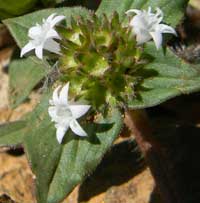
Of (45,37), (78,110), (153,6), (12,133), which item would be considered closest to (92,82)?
(78,110)

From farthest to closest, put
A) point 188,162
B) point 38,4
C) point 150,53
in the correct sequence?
point 38,4, point 188,162, point 150,53

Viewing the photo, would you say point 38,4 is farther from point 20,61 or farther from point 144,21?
point 144,21

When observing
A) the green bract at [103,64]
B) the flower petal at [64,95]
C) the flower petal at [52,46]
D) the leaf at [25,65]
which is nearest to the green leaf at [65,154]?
the green bract at [103,64]

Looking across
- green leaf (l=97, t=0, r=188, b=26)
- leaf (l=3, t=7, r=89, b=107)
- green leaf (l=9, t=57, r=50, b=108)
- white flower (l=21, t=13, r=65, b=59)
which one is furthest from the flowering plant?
green leaf (l=9, t=57, r=50, b=108)

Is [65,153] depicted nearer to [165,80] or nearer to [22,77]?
[165,80]

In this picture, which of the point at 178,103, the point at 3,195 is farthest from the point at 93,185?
the point at 178,103

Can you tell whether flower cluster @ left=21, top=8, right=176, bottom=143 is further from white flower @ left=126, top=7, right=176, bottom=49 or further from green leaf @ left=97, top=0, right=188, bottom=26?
green leaf @ left=97, top=0, right=188, bottom=26

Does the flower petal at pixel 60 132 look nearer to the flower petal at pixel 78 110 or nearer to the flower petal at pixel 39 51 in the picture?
the flower petal at pixel 78 110

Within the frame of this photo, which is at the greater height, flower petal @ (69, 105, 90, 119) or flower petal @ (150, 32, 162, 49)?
flower petal @ (150, 32, 162, 49)
